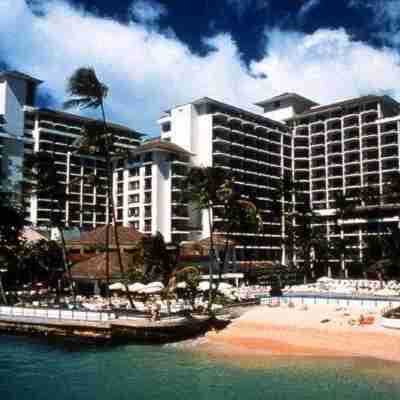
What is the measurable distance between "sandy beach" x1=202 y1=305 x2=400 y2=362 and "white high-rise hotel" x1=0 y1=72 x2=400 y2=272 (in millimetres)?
56888

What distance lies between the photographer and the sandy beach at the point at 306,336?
1252 inches

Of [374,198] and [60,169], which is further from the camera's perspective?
[60,169]

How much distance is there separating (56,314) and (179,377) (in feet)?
56.2

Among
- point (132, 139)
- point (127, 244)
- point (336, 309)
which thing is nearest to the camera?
point (336, 309)

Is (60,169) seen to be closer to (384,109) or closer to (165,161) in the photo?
(165,161)

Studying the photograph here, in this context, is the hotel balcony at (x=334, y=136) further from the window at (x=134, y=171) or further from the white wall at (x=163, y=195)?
the window at (x=134, y=171)

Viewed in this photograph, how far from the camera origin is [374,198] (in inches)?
3509

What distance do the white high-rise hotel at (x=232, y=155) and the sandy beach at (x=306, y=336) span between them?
56888 millimetres

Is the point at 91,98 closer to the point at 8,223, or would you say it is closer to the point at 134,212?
the point at 8,223

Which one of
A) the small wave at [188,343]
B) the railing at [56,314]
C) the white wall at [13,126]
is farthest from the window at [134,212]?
the small wave at [188,343]

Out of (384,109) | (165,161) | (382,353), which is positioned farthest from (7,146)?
(382,353)

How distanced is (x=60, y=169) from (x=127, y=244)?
172 feet

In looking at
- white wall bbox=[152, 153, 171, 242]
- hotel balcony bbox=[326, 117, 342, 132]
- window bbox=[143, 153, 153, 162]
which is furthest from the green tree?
hotel balcony bbox=[326, 117, 342, 132]

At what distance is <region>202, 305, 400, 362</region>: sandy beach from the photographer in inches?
1252
